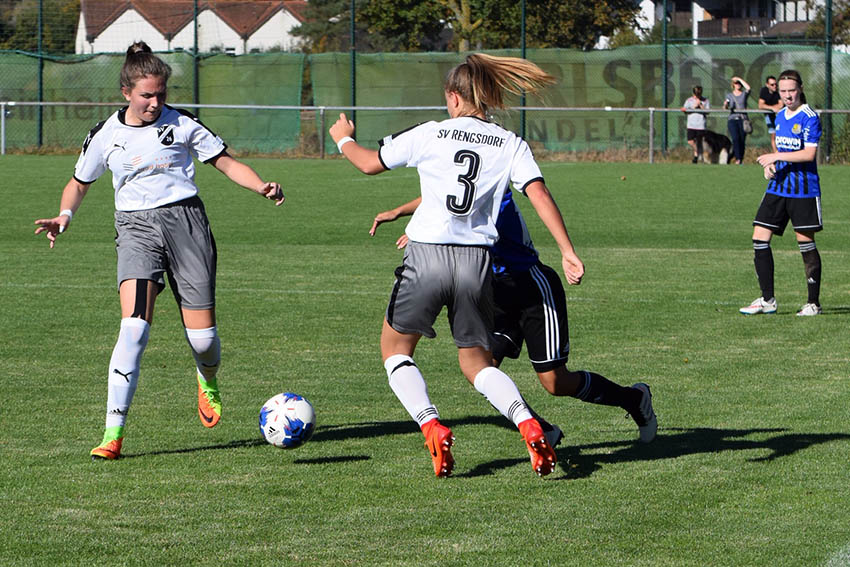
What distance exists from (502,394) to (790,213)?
249 inches

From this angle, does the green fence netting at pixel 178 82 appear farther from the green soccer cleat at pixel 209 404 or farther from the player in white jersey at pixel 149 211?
the player in white jersey at pixel 149 211

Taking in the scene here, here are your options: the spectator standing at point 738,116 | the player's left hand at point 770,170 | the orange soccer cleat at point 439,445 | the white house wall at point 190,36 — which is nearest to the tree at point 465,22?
the white house wall at point 190,36

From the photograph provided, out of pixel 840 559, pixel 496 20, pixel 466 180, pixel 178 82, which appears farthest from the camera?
pixel 496 20

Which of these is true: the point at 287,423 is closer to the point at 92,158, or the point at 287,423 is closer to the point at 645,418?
the point at 92,158

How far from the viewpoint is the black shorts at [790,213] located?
11.0 m

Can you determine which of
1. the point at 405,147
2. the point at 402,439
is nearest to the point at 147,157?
the point at 405,147

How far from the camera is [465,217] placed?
5465 millimetres

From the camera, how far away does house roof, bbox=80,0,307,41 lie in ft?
180

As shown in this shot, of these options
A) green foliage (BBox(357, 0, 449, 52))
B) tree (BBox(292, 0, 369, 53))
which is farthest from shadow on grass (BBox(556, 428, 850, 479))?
tree (BBox(292, 0, 369, 53))

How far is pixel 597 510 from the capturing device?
5.18 m

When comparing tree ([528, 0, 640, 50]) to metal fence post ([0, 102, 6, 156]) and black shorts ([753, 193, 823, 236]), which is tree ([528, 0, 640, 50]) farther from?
black shorts ([753, 193, 823, 236])

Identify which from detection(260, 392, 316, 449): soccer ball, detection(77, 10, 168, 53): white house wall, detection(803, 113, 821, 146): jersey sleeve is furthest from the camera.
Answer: detection(77, 10, 168, 53): white house wall

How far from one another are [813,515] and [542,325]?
143cm

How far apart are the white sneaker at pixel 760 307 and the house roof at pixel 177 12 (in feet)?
91.9
